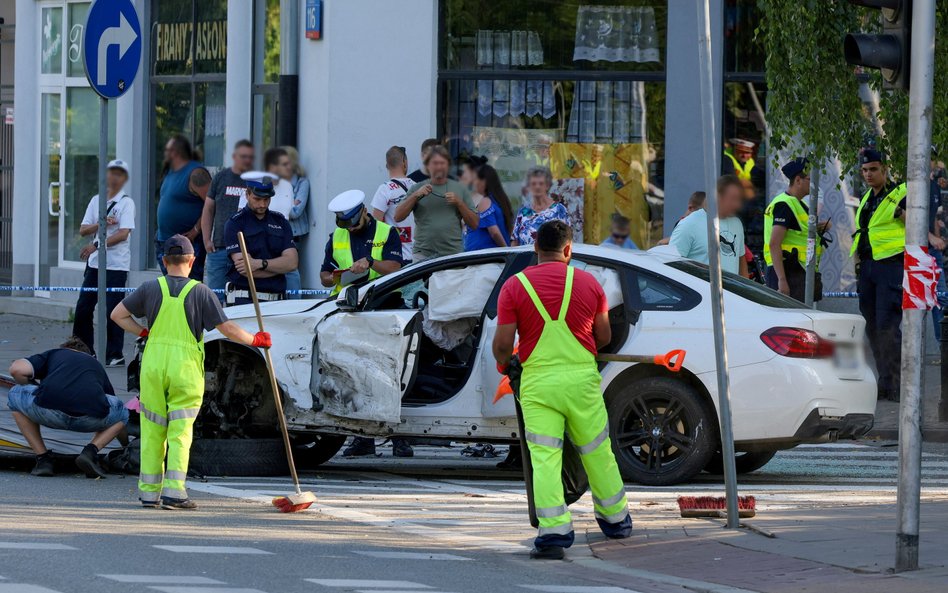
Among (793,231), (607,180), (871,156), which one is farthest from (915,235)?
(607,180)

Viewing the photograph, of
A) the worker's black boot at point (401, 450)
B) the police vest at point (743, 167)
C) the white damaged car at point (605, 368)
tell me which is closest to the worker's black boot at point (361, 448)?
the worker's black boot at point (401, 450)

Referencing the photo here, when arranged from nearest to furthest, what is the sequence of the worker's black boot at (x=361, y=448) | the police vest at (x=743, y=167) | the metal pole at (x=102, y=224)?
1. the worker's black boot at (x=361, y=448)
2. the metal pole at (x=102, y=224)
3. the police vest at (x=743, y=167)

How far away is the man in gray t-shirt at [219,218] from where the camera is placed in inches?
557

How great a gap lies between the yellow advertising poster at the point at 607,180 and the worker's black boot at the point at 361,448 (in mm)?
6071

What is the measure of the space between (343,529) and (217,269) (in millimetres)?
6133

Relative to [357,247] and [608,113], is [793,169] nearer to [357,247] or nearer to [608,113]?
[608,113]

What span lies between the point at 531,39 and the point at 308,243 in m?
3.12

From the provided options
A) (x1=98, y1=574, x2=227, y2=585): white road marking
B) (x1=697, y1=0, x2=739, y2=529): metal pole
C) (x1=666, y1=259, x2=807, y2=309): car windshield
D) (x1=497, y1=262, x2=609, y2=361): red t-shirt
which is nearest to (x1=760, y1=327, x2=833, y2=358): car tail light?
(x1=666, y1=259, x2=807, y2=309): car windshield

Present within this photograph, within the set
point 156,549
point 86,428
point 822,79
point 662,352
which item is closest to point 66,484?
point 86,428

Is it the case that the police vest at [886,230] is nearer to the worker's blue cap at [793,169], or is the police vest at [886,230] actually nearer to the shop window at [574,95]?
the worker's blue cap at [793,169]

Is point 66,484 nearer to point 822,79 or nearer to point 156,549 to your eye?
point 156,549

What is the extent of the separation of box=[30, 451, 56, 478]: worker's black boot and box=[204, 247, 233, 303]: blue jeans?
155 inches

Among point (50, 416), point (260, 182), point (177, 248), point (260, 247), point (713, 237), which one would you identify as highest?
point (260, 182)

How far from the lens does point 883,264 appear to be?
1441 cm
